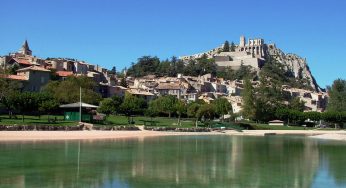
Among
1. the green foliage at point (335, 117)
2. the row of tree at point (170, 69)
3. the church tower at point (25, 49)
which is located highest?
the church tower at point (25, 49)

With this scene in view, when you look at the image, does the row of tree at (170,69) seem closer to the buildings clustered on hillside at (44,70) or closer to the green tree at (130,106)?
the buildings clustered on hillside at (44,70)

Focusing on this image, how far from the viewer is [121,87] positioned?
431 feet

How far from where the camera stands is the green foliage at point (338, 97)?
413 feet

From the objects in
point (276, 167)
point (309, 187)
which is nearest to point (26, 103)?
point (276, 167)

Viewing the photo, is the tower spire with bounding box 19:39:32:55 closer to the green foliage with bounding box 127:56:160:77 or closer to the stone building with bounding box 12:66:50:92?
the green foliage with bounding box 127:56:160:77

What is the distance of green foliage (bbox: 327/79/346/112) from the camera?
413ft

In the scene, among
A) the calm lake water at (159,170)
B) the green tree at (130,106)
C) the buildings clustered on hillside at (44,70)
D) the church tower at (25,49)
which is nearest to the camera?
the calm lake water at (159,170)

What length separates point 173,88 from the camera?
150 metres

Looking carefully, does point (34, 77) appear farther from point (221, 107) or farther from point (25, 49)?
point (25, 49)

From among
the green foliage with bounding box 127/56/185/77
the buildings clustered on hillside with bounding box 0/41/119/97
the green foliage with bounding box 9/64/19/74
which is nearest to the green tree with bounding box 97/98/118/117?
the buildings clustered on hillside with bounding box 0/41/119/97

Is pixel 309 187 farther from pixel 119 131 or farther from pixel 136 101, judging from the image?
pixel 136 101

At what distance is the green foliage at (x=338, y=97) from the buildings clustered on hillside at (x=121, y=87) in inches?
924

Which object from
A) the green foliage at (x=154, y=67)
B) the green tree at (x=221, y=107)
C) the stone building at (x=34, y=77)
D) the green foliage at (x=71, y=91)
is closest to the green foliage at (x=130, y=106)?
the green foliage at (x=71, y=91)

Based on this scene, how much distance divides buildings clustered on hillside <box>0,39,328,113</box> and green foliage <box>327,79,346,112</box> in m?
23.5
